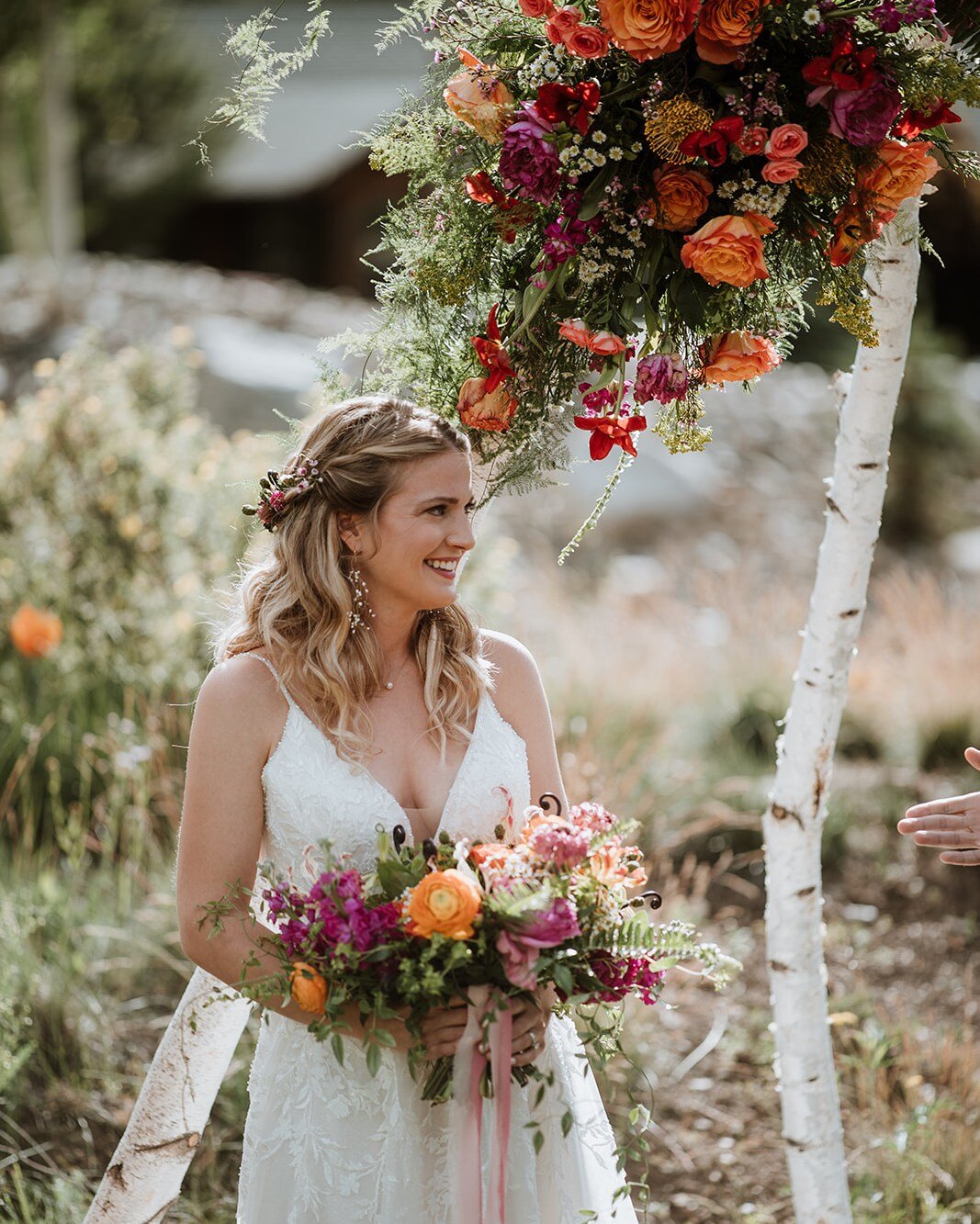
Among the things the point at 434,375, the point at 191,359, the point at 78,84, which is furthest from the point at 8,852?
the point at 78,84

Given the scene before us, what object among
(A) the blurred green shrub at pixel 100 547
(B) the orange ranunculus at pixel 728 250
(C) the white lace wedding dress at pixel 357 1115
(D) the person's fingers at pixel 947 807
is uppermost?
(A) the blurred green shrub at pixel 100 547

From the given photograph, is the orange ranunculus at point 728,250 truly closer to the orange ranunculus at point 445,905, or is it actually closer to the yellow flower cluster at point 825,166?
the yellow flower cluster at point 825,166

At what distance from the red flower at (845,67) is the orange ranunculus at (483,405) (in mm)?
785

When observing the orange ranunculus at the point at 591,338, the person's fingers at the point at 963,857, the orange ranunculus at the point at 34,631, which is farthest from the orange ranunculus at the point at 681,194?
the orange ranunculus at the point at 34,631

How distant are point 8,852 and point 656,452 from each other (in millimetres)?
8566

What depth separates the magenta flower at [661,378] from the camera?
2.39 metres

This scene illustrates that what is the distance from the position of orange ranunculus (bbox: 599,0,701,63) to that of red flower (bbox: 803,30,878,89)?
0.73ft

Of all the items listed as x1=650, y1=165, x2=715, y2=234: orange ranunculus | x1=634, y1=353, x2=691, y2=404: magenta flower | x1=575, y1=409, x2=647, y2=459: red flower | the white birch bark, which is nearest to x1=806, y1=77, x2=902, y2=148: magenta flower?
x1=650, y1=165, x2=715, y2=234: orange ranunculus

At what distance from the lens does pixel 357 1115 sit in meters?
2.44

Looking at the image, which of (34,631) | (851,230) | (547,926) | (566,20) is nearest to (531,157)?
(566,20)

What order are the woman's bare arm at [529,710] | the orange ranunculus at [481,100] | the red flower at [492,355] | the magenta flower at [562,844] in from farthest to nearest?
the woman's bare arm at [529,710] → the red flower at [492,355] → the orange ranunculus at [481,100] → the magenta flower at [562,844]

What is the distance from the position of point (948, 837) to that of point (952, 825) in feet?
0.14

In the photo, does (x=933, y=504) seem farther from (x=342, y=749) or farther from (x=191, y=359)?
(x=342, y=749)

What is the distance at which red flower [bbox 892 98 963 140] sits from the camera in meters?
2.26
